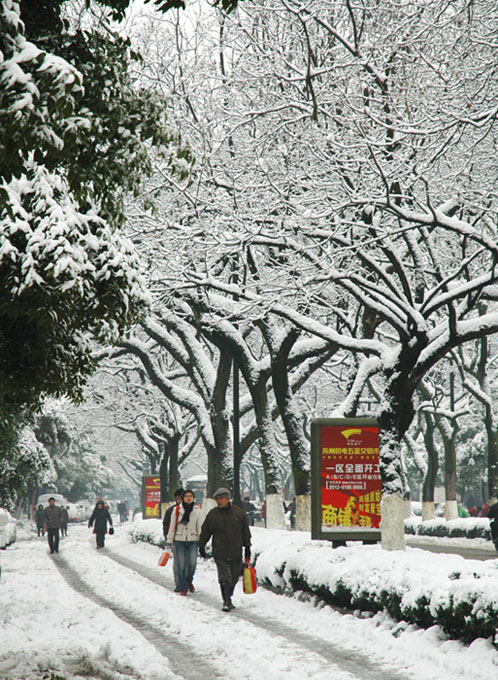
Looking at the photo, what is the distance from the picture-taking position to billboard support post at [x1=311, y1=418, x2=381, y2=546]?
48.3 feet

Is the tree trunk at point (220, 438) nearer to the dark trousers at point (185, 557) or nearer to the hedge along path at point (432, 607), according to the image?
the dark trousers at point (185, 557)

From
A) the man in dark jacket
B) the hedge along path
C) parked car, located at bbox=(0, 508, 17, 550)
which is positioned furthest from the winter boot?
parked car, located at bbox=(0, 508, 17, 550)

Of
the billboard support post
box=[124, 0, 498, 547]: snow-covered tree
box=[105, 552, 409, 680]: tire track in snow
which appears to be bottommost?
box=[105, 552, 409, 680]: tire track in snow

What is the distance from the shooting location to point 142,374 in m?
39.9

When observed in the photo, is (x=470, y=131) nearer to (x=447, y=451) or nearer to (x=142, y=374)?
(x=447, y=451)

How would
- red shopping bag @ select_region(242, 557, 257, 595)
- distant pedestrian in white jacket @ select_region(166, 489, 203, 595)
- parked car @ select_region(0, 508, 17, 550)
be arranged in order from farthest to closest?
1. parked car @ select_region(0, 508, 17, 550)
2. distant pedestrian in white jacket @ select_region(166, 489, 203, 595)
3. red shopping bag @ select_region(242, 557, 257, 595)

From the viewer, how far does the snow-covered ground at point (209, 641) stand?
785cm

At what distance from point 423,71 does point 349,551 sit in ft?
24.2

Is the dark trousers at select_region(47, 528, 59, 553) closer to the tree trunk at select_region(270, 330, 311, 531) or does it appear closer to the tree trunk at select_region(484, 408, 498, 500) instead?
the tree trunk at select_region(270, 330, 311, 531)

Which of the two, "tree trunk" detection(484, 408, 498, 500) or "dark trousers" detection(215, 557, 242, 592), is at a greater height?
"tree trunk" detection(484, 408, 498, 500)

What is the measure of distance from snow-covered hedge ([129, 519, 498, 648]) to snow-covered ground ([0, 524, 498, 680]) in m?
0.17

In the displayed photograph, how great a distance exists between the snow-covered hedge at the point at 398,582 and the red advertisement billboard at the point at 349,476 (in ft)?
2.10

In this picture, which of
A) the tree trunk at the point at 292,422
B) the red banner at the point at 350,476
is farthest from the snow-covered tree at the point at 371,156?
the tree trunk at the point at 292,422

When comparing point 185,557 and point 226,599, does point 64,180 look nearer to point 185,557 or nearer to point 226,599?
point 226,599
